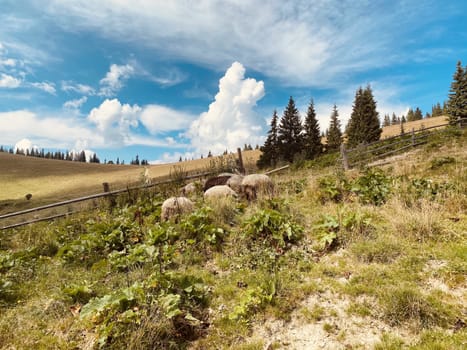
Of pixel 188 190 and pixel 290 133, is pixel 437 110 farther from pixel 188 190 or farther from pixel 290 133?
pixel 188 190

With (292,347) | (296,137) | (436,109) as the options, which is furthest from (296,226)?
(436,109)

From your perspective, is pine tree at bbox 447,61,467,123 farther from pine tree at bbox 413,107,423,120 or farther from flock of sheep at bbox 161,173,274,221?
pine tree at bbox 413,107,423,120

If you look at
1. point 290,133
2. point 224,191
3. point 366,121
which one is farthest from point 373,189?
point 366,121

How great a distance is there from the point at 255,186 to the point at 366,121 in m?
33.1

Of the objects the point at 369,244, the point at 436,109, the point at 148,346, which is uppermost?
the point at 436,109

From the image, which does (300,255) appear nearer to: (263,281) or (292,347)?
(263,281)

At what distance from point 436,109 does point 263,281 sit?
11190 cm

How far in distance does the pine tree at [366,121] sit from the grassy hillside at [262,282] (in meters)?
31.1

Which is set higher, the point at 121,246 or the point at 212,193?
the point at 212,193

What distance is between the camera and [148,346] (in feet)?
7.34

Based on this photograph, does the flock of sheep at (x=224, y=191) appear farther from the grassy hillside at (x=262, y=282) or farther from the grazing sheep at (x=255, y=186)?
the grassy hillside at (x=262, y=282)

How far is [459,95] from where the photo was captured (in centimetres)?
3294

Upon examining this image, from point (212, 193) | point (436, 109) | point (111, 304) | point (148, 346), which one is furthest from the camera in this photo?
point (436, 109)

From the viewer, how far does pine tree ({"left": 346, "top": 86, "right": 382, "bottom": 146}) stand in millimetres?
32906
